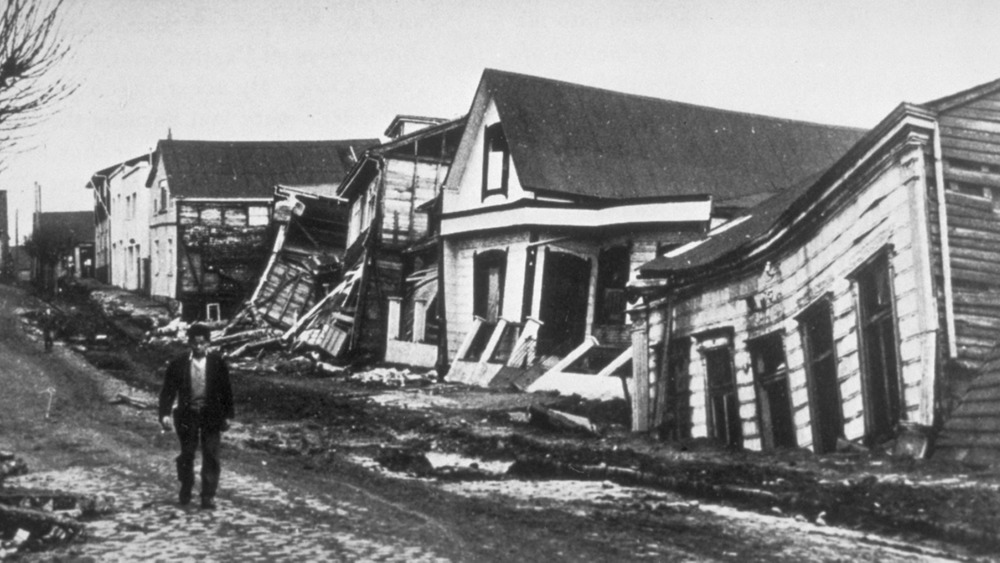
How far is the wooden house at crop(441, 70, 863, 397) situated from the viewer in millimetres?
22062

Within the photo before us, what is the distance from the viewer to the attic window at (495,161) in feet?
83.9

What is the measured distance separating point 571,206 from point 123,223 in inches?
1591

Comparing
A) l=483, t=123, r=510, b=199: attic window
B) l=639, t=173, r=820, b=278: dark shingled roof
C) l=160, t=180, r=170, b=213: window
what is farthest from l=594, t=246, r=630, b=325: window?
l=160, t=180, r=170, b=213: window

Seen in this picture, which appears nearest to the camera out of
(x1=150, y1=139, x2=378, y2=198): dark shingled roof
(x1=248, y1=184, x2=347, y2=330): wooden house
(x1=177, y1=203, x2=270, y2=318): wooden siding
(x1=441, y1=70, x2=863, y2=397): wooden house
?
(x1=441, y1=70, x2=863, y2=397): wooden house

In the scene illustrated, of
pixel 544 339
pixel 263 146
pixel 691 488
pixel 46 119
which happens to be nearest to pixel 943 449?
pixel 691 488

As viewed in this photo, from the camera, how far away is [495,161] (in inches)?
1026

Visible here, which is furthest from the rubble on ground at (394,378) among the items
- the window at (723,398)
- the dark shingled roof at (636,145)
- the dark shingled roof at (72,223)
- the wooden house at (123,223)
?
the dark shingled roof at (72,223)

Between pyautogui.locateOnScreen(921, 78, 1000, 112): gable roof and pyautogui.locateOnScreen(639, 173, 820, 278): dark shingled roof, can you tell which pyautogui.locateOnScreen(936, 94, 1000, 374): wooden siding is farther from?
pyautogui.locateOnScreen(639, 173, 820, 278): dark shingled roof

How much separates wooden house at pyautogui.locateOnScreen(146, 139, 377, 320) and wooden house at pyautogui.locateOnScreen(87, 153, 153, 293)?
2.17 metres

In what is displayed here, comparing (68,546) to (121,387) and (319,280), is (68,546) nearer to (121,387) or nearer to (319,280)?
(121,387)

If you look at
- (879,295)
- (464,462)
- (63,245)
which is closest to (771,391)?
(879,295)

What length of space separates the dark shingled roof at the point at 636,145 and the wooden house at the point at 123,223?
30.3 m

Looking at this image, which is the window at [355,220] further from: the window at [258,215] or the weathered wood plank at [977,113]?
the weathered wood plank at [977,113]

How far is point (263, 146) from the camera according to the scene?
49.7 metres
